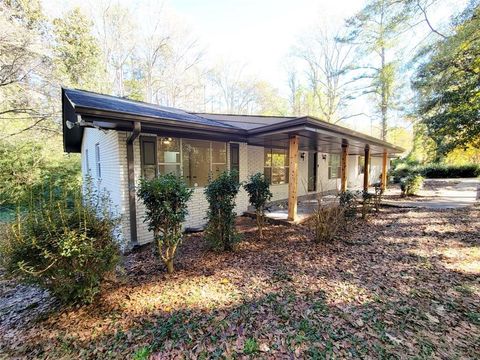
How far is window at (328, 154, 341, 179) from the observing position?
1358 centimetres

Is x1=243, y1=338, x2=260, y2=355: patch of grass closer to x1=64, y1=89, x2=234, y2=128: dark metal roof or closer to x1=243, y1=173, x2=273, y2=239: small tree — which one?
x1=243, y1=173, x2=273, y2=239: small tree

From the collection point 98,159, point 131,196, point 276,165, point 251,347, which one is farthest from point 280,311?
point 276,165

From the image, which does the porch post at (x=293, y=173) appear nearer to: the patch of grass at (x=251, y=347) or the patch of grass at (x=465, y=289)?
the patch of grass at (x=465, y=289)

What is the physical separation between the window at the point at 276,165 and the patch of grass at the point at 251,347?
24.2 feet

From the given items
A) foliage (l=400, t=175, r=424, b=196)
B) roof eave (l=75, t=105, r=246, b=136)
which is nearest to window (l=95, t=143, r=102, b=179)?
roof eave (l=75, t=105, r=246, b=136)

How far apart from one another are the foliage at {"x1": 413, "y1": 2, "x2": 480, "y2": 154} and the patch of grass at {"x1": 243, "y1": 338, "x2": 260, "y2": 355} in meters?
9.34

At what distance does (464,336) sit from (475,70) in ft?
30.9

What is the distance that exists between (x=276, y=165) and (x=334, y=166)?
5976 millimetres

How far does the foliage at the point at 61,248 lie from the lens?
2547 millimetres

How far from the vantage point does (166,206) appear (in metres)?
3.36

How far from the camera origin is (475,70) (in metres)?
7.61

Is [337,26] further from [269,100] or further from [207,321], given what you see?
[207,321]

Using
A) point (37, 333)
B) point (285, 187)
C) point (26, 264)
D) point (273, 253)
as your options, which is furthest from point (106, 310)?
point (285, 187)

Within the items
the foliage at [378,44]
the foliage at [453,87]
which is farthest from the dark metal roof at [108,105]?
the foliage at [378,44]
